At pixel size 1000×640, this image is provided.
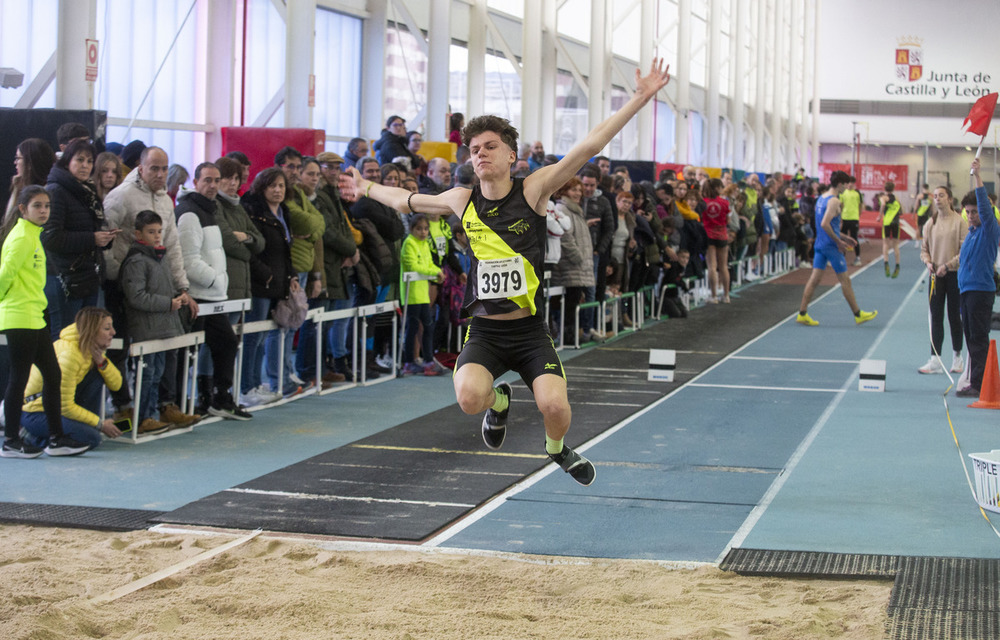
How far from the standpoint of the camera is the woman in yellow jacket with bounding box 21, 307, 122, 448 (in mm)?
8031

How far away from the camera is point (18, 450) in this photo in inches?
313

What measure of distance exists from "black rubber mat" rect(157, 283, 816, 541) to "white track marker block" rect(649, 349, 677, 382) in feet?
0.42

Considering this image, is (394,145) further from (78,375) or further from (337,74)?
(78,375)

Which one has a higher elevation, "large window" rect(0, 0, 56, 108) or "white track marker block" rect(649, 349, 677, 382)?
"large window" rect(0, 0, 56, 108)

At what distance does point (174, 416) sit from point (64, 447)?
3.47ft

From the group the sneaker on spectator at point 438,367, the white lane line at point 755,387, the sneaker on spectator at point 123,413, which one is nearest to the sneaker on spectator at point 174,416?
the sneaker on spectator at point 123,413

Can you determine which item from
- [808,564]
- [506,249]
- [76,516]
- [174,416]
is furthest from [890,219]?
[76,516]

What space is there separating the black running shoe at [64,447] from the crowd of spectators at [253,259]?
0.08 m

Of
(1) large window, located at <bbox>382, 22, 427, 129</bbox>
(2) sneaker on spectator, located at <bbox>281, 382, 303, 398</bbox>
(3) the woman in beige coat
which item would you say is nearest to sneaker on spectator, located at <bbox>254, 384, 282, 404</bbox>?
(2) sneaker on spectator, located at <bbox>281, 382, 303, 398</bbox>

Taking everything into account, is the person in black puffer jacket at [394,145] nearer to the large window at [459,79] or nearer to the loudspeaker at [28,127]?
the loudspeaker at [28,127]

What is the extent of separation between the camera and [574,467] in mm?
6129

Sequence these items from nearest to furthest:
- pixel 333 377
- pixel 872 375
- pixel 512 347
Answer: pixel 512 347 → pixel 333 377 → pixel 872 375

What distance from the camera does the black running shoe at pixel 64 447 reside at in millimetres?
7996

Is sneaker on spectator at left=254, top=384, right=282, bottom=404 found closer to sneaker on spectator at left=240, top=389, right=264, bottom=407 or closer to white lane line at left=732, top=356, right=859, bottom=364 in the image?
sneaker on spectator at left=240, top=389, right=264, bottom=407
